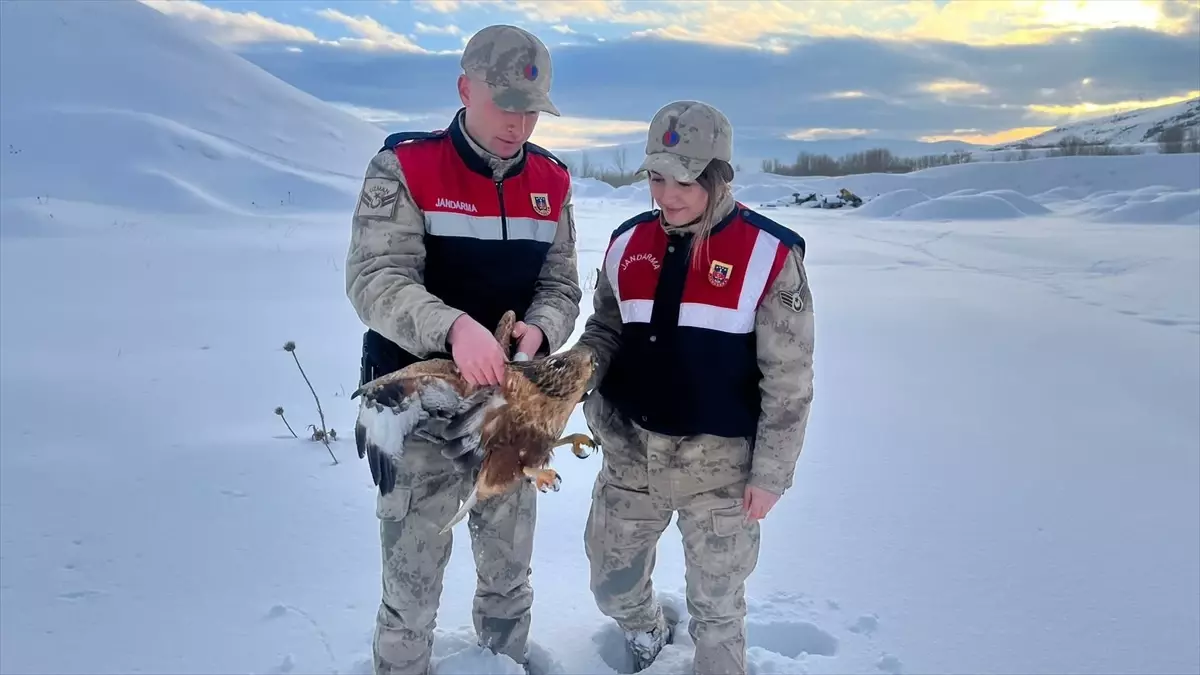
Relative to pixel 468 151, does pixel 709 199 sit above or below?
below

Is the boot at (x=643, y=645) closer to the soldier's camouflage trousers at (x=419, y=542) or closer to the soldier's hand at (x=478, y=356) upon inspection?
the soldier's camouflage trousers at (x=419, y=542)

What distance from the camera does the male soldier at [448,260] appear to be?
200 cm

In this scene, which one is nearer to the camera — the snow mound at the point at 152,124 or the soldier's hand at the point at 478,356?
the soldier's hand at the point at 478,356

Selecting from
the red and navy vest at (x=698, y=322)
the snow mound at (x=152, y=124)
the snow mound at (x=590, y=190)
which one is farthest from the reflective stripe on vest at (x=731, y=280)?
the snow mound at (x=590, y=190)

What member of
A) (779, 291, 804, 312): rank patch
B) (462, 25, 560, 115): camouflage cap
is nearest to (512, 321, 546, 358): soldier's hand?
(462, 25, 560, 115): camouflage cap

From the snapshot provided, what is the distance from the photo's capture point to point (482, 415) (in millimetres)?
1828

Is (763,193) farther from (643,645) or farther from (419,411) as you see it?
(419,411)

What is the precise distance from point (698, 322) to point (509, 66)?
0.85m

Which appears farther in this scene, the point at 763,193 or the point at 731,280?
the point at 763,193

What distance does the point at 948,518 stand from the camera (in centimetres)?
317

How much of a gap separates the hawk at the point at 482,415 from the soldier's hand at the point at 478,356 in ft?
0.09

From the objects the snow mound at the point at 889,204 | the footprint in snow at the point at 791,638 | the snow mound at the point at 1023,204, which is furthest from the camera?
the snow mound at the point at 889,204

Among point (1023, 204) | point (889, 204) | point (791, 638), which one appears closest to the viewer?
point (791, 638)

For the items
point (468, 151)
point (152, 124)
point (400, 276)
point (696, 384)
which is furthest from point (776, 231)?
point (152, 124)
